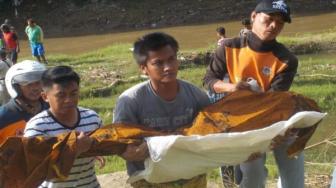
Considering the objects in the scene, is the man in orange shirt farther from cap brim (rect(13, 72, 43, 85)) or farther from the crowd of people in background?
cap brim (rect(13, 72, 43, 85))

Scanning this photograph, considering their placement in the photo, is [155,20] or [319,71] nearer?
[319,71]

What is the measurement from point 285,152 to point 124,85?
809 cm

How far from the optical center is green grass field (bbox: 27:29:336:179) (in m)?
5.95

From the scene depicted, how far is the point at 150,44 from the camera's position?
2.99 metres

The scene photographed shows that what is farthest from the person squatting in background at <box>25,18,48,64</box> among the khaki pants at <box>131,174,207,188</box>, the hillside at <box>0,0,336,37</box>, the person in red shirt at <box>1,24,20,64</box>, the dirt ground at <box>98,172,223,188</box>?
the khaki pants at <box>131,174,207,188</box>

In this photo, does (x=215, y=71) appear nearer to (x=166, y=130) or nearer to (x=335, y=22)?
(x=166, y=130)

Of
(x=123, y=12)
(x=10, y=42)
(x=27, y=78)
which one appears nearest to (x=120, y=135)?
(x=27, y=78)

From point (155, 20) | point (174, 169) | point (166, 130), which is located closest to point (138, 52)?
point (166, 130)

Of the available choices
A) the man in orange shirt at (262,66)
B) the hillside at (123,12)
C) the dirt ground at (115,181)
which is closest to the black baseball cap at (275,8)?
the man in orange shirt at (262,66)

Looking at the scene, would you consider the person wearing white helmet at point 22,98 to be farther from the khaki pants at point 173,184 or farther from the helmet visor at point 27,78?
the khaki pants at point 173,184

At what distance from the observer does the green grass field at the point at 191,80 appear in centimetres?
595

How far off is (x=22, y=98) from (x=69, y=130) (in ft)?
2.12

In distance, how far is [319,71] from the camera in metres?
11.0

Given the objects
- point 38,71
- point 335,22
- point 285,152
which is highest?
point 38,71
